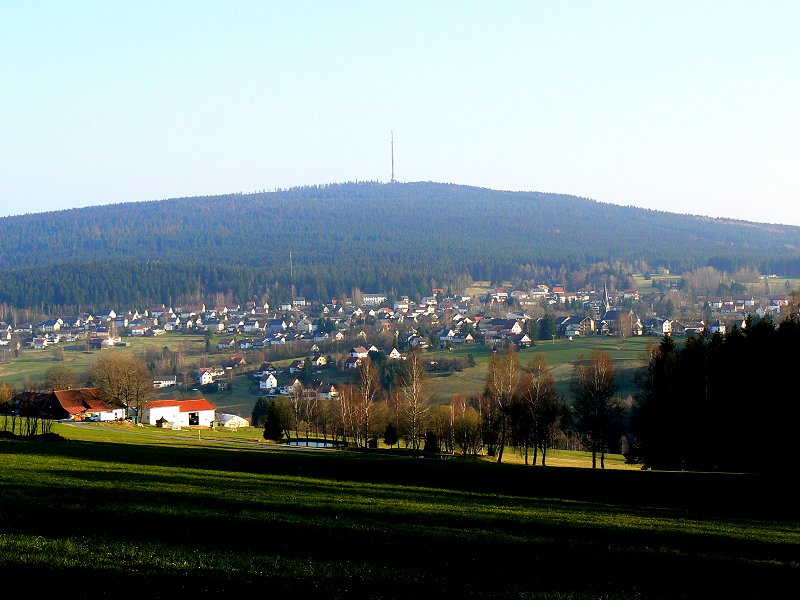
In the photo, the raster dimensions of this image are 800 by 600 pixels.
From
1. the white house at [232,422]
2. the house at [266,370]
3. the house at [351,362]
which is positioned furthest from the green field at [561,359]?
the house at [266,370]

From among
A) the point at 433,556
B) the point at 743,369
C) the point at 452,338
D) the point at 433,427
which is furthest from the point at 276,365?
the point at 433,556

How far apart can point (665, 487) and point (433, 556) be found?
57.1ft

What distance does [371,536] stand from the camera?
17156 mm

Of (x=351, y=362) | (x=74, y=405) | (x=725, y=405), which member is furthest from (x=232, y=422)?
(x=351, y=362)

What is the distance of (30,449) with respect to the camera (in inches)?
1320

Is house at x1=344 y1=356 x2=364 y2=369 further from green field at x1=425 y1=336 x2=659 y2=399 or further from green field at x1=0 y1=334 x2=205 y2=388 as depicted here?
green field at x1=0 y1=334 x2=205 y2=388

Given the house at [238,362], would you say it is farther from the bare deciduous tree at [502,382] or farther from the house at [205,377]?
the bare deciduous tree at [502,382]

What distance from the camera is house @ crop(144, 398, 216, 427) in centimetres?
7931

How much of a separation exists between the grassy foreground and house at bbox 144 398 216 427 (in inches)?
1984

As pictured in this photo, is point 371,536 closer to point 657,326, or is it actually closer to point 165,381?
point 165,381

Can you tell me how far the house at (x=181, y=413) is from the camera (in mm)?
79312

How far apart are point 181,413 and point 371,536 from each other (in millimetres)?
67042

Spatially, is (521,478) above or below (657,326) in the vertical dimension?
below

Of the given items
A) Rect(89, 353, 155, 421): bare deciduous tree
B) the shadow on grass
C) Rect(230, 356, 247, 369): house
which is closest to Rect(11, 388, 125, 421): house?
Rect(89, 353, 155, 421): bare deciduous tree
